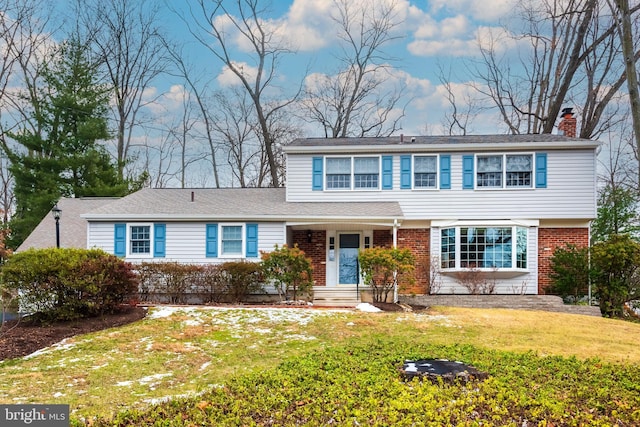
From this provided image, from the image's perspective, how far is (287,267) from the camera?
1314 cm

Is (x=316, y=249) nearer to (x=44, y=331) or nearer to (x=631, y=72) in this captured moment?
(x=44, y=331)

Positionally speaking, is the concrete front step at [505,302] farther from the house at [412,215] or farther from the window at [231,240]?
the window at [231,240]

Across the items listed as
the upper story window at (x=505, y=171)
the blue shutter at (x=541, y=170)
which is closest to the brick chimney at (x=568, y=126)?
the blue shutter at (x=541, y=170)

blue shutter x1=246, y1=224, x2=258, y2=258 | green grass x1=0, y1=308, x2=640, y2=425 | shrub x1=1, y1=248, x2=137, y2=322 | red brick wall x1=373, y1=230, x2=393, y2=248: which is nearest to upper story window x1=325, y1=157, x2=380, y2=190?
red brick wall x1=373, y1=230, x2=393, y2=248

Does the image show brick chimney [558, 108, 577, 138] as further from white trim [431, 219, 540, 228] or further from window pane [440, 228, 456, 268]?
window pane [440, 228, 456, 268]

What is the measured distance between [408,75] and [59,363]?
24.8 meters

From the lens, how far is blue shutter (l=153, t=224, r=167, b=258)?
1466 centimetres

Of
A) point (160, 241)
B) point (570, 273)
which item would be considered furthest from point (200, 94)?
point (570, 273)

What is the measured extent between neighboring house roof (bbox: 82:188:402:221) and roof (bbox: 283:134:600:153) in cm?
185

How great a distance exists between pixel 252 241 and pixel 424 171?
240 inches

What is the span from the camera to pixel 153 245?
14.7m

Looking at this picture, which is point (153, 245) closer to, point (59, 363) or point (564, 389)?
point (59, 363)

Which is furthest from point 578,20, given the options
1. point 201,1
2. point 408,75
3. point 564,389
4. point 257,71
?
point 564,389

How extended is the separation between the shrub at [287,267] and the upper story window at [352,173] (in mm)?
3639
